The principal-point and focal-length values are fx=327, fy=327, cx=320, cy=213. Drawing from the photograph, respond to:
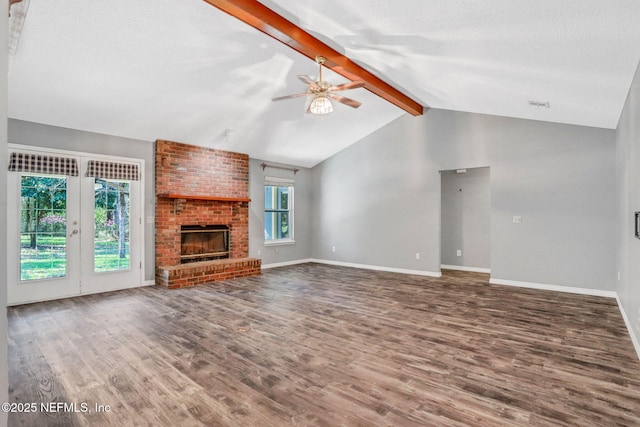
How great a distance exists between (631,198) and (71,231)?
6.95m

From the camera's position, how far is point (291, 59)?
4020 mm

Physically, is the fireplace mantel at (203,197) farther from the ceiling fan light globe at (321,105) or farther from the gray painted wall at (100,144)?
the ceiling fan light globe at (321,105)

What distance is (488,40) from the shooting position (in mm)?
2875

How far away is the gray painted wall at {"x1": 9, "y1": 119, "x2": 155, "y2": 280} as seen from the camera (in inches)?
175

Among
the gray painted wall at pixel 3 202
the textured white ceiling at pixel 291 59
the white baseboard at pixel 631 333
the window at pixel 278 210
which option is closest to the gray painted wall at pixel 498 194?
the textured white ceiling at pixel 291 59

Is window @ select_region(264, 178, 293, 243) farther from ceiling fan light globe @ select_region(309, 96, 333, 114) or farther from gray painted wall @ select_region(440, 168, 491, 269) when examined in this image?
ceiling fan light globe @ select_region(309, 96, 333, 114)

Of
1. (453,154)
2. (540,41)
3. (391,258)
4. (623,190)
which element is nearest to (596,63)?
(540,41)

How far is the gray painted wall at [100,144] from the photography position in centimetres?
446

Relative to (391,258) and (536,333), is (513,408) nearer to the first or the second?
(536,333)

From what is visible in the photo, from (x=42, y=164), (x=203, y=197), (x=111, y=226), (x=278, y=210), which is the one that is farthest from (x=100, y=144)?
(x=278, y=210)

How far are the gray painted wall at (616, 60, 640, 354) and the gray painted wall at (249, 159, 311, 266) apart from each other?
5956 millimetres

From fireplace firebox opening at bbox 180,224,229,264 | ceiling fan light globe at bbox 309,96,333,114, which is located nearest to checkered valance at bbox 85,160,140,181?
fireplace firebox opening at bbox 180,224,229,264

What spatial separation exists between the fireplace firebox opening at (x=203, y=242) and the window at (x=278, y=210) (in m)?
1.12

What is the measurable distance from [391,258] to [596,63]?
4835mm
